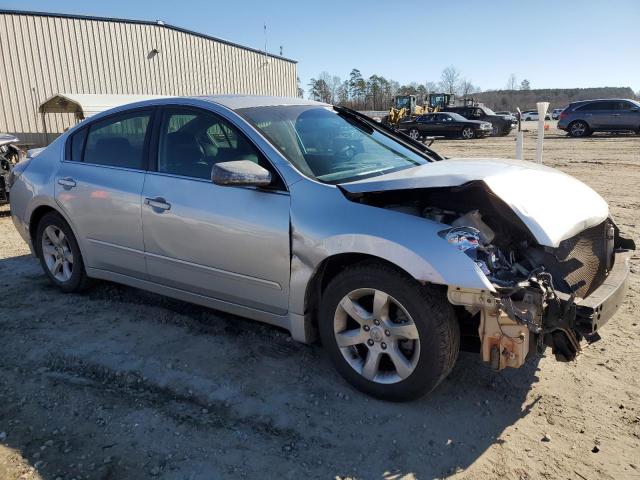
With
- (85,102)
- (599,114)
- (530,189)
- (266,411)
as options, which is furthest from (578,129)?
(266,411)

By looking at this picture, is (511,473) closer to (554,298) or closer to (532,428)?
(532,428)

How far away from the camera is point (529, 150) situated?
1934cm

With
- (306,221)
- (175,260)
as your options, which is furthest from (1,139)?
(306,221)

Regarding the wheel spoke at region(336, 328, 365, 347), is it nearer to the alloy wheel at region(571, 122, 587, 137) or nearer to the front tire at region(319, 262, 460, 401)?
the front tire at region(319, 262, 460, 401)

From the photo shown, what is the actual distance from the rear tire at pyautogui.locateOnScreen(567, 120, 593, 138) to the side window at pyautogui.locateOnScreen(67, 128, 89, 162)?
25859mm

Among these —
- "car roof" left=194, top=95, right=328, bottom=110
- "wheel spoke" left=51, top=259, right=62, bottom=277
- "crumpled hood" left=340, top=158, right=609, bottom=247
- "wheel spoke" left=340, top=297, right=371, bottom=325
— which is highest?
"car roof" left=194, top=95, right=328, bottom=110

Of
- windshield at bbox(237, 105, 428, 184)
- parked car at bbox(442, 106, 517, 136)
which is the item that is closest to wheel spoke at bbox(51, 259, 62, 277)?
windshield at bbox(237, 105, 428, 184)

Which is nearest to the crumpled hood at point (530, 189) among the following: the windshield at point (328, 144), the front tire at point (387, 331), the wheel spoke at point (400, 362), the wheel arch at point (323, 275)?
the windshield at point (328, 144)

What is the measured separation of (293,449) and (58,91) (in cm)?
2371

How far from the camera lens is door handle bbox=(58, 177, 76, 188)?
4.42m

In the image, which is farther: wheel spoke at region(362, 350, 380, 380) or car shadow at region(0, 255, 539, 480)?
wheel spoke at region(362, 350, 380, 380)

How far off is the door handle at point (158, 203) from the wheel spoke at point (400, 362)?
1.85 meters

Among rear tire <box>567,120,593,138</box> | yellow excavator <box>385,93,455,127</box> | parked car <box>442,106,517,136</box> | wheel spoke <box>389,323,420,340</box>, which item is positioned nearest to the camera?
wheel spoke <box>389,323,420,340</box>

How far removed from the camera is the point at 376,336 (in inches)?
118
